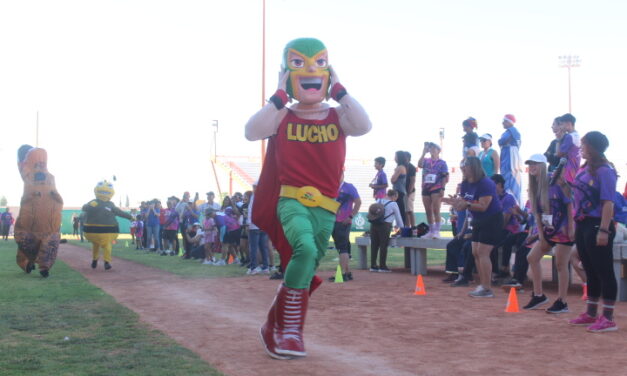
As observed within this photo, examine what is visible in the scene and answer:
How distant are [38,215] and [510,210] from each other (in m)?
8.45

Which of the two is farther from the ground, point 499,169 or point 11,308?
point 499,169

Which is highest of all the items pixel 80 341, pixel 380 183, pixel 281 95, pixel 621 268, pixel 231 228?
pixel 281 95

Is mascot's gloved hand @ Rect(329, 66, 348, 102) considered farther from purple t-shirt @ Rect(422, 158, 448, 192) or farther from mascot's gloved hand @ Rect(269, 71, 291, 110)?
purple t-shirt @ Rect(422, 158, 448, 192)

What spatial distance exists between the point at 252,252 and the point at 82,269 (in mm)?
4282

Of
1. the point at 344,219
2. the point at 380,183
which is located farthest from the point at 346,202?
the point at 380,183

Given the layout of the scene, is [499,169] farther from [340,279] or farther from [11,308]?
[11,308]

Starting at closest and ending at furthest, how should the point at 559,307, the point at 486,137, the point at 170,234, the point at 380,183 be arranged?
the point at 559,307 → the point at 486,137 → the point at 380,183 → the point at 170,234

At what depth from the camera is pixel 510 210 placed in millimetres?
10500

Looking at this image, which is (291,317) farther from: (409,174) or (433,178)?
(409,174)

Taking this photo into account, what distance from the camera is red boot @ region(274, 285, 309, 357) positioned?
5.16 meters

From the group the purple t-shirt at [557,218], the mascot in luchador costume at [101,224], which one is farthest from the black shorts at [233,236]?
the purple t-shirt at [557,218]

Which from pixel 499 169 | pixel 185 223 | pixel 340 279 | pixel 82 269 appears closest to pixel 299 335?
pixel 340 279

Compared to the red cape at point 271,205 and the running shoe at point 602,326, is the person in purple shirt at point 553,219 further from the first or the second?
the red cape at point 271,205

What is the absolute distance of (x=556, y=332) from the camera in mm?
6371
